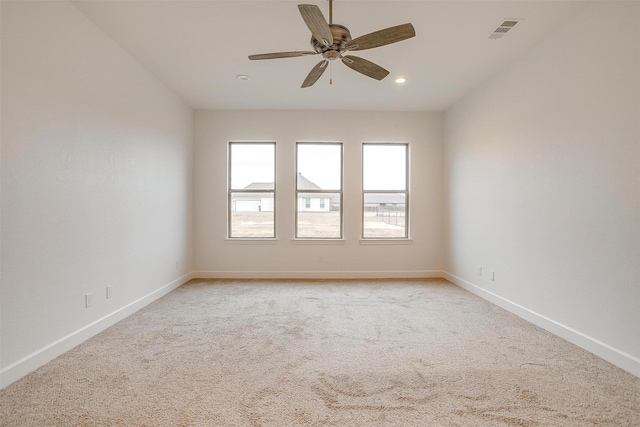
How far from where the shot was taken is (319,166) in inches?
209

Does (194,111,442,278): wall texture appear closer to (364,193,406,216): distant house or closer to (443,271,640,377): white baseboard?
(364,193,406,216): distant house

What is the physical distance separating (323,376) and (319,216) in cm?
335

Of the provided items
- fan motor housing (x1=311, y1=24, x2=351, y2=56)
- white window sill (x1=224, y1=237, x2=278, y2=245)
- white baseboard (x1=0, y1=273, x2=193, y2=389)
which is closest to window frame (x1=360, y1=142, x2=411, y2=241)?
white window sill (x1=224, y1=237, x2=278, y2=245)

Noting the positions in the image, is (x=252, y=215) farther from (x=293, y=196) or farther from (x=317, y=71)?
(x=317, y=71)

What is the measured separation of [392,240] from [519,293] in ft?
6.88

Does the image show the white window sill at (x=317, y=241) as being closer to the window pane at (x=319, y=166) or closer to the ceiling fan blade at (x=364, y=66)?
the window pane at (x=319, y=166)

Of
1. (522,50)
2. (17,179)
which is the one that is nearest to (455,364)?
(522,50)

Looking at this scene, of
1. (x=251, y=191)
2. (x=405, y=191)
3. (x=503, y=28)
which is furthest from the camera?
(x=405, y=191)

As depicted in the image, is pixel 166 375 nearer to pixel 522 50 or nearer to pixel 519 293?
pixel 519 293

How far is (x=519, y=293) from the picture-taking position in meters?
3.38

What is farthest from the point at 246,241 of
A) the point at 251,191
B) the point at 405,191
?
the point at 405,191

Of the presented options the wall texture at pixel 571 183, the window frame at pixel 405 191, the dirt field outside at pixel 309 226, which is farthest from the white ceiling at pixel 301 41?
the dirt field outside at pixel 309 226

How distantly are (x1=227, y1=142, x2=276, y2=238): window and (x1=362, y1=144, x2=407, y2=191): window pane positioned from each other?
162cm

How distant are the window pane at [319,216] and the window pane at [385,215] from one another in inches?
19.7
